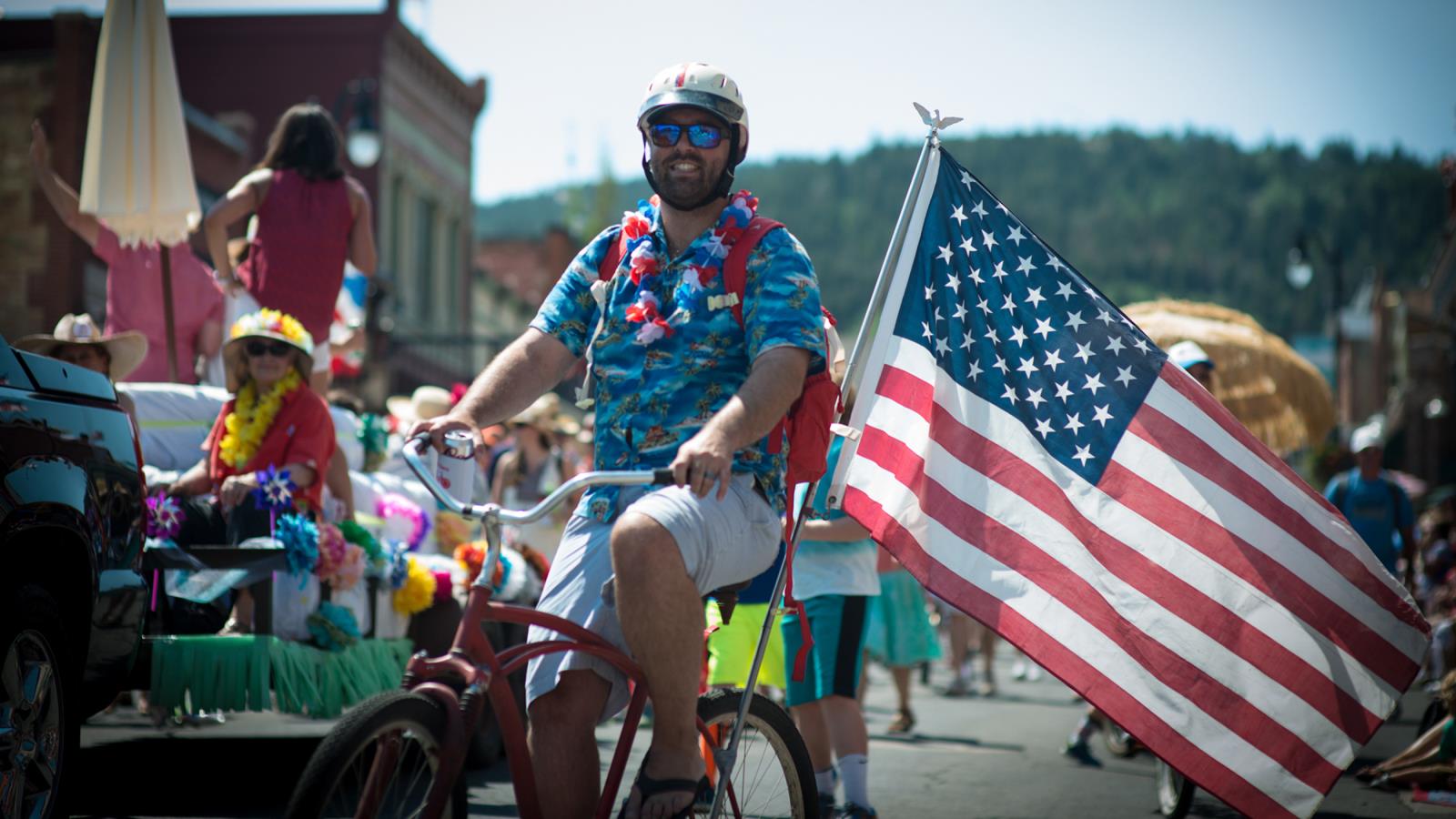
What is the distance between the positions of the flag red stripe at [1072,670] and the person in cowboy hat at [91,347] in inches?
163

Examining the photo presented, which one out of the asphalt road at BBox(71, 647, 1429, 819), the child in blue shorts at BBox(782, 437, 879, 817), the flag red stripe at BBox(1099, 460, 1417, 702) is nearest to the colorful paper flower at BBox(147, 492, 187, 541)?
the asphalt road at BBox(71, 647, 1429, 819)

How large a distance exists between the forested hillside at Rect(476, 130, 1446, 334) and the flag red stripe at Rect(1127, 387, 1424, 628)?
136 metres

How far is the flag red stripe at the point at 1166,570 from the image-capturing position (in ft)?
18.3

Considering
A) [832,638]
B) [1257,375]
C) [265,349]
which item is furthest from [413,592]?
[1257,375]

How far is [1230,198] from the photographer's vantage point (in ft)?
631

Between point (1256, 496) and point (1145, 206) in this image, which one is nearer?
point (1256, 496)

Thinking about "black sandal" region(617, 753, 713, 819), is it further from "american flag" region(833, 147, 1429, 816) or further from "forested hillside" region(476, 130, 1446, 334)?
"forested hillside" region(476, 130, 1446, 334)

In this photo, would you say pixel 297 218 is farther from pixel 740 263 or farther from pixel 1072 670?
pixel 1072 670

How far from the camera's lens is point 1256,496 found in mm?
5770

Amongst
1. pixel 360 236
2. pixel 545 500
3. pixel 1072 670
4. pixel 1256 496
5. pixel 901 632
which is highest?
pixel 360 236

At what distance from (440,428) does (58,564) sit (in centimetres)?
162

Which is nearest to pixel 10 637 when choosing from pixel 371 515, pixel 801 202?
pixel 371 515

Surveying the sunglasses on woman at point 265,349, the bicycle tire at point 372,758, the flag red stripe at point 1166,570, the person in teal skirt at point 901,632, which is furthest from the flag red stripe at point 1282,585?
the person in teal skirt at point 901,632

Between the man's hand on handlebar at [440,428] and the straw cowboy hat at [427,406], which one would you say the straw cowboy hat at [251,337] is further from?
the straw cowboy hat at [427,406]
